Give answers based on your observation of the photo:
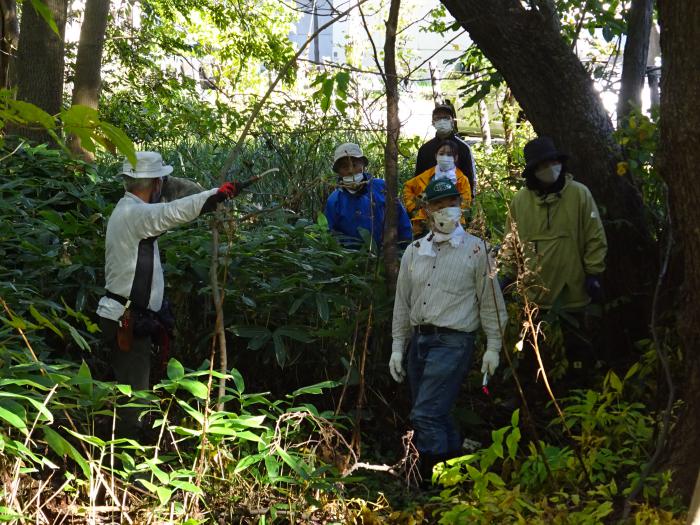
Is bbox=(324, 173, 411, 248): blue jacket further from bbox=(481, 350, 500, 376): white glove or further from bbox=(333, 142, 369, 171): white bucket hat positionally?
bbox=(481, 350, 500, 376): white glove

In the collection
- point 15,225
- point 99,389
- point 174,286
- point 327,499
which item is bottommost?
point 327,499

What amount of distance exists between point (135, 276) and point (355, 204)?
2356 millimetres

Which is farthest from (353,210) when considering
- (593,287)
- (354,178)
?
(593,287)

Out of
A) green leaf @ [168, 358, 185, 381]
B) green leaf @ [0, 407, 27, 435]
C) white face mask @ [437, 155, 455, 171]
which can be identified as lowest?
green leaf @ [0, 407, 27, 435]

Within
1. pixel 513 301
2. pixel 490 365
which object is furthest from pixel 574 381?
pixel 490 365

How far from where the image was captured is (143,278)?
17.9 feet

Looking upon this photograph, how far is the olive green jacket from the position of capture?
6.15 meters

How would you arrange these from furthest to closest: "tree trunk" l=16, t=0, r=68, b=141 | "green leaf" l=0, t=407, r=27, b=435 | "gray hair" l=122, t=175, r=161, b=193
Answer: "tree trunk" l=16, t=0, r=68, b=141, "gray hair" l=122, t=175, r=161, b=193, "green leaf" l=0, t=407, r=27, b=435

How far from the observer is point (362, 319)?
6.04m

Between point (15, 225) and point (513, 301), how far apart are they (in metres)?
3.62

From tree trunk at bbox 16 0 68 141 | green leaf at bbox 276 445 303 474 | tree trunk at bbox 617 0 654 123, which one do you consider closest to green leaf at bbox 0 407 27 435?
green leaf at bbox 276 445 303 474

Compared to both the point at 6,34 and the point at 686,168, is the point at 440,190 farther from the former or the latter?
the point at 6,34

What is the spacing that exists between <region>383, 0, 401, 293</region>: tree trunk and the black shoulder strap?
4.89 feet

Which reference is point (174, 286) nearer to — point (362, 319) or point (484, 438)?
point (362, 319)
